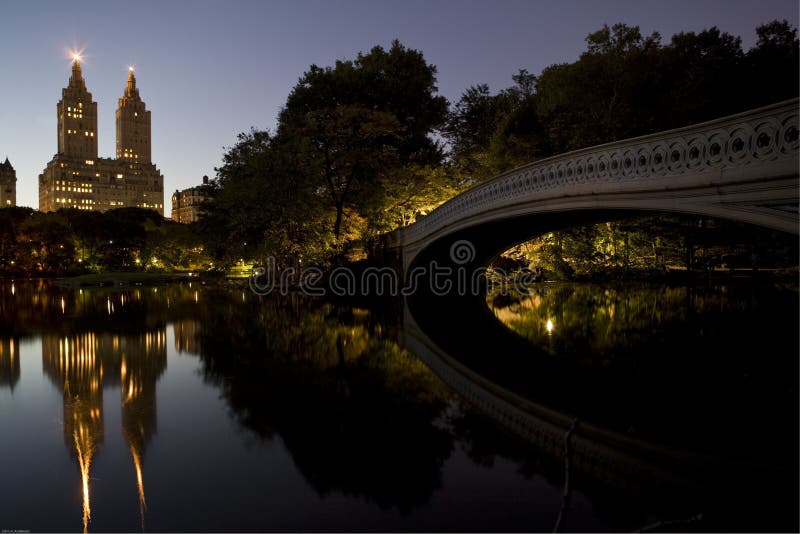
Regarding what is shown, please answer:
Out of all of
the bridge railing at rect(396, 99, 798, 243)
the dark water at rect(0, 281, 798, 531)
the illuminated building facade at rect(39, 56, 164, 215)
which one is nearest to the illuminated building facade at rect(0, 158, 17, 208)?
the illuminated building facade at rect(39, 56, 164, 215)

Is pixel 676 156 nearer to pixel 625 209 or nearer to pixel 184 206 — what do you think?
pixel 625 209

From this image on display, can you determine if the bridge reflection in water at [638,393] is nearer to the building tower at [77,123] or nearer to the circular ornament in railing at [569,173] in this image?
the circular ornament in railing at [569,173]

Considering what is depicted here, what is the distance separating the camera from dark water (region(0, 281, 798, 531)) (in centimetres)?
424

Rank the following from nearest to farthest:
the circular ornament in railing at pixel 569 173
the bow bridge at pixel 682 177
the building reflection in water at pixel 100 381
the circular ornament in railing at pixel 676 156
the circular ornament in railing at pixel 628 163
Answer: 1. the building reflection in water at pixel 100 381
2. the bow bridge at pixel 682 177
3. the circular ornament in railing at pixel 676 156
4. the circular ornament in railing at pixel 628 163
5. the circular ornament in railing at pixel 569 173

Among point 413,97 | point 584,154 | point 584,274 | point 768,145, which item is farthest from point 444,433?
point 413,97

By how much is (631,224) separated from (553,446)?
71.5 feet

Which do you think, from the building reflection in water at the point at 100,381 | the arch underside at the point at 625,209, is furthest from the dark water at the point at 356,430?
the arch underside at the point at 625,209

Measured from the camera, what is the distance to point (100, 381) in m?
8.56

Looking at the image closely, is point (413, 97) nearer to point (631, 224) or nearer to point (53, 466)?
point (631, 224)

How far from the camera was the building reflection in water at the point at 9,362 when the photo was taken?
8680mm

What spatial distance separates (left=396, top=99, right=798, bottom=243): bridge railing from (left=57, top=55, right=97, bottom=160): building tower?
169m

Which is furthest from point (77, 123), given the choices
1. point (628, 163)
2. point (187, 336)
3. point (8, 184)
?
point (628, 163)

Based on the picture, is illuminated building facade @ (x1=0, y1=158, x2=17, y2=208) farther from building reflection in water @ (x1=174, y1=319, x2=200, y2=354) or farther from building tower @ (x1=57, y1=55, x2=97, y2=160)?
building reflection in water @ (x1=174, y1=319, x2=200, y2=354)

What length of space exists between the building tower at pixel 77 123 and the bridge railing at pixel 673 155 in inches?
6671
